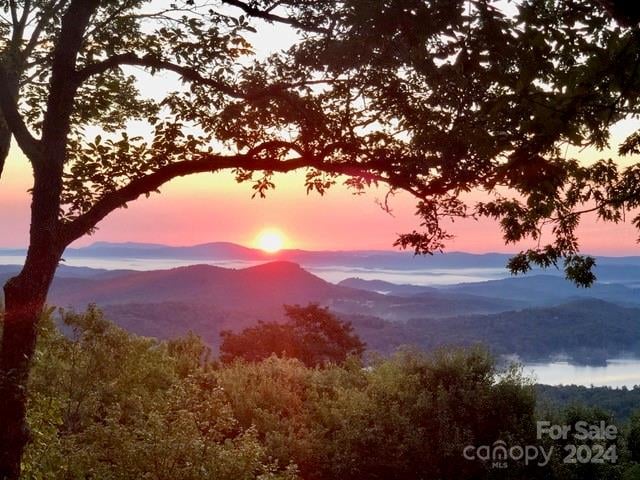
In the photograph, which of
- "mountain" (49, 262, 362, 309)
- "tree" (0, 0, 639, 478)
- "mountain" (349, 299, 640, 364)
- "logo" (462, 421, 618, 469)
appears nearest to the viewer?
"tree" (0, 0, 639, 478)

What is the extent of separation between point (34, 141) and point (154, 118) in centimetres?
203

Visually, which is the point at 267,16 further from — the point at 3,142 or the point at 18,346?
the point at 18,346

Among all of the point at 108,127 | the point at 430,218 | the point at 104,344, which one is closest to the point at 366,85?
the point at 430,218

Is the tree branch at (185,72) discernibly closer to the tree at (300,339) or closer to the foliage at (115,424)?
the foliage at (115,424)

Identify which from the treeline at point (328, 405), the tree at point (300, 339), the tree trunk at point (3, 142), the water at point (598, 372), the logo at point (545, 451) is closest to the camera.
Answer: the tree trunk at point (3, 142)

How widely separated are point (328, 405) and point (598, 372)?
557ft

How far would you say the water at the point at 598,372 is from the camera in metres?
148

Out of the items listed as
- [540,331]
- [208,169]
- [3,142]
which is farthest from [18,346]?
[540,331]

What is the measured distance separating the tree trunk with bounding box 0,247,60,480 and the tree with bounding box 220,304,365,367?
136 ft

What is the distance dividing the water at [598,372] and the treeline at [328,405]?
134 meters

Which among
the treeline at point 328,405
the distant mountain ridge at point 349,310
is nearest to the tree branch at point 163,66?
the treeline at point 328,405

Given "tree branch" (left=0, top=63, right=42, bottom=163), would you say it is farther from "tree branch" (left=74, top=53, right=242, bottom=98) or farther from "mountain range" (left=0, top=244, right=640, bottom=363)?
"mountain range" (left=0, top=244, right=640, bottom=363)

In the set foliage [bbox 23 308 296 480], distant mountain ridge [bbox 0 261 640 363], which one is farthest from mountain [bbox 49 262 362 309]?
foliage [bbox 23 308 296 480]

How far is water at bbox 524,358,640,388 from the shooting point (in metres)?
148
